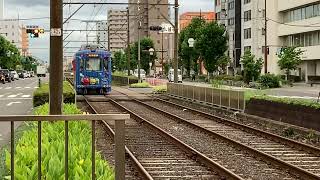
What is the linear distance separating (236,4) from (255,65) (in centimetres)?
3851

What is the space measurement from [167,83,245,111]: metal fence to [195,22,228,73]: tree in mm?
47778

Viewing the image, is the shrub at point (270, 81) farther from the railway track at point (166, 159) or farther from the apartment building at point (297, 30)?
the railway track at point (166, 159)

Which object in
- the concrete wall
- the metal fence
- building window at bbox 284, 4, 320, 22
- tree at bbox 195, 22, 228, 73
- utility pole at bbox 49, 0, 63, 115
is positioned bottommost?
the metal fence

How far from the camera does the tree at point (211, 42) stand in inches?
3597

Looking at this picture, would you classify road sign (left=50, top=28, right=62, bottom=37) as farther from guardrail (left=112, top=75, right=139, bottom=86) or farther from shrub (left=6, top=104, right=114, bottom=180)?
guardrail (left=112, top=75, right=139, bottom=86)

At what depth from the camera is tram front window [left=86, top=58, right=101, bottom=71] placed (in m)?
44.8

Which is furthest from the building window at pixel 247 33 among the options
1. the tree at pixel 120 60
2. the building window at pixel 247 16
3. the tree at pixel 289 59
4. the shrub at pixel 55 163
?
the shrub at pixel 55 163

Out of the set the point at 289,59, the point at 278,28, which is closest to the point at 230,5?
the point at 278,28

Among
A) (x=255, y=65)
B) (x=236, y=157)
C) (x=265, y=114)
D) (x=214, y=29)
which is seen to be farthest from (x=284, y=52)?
(x=236, y=157)

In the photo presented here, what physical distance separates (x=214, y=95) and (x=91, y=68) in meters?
15.4

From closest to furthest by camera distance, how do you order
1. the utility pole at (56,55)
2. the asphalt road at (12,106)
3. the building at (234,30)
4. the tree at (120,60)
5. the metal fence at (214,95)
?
the utility pole at (56,55)
the asphalt road at (12,106)
the metal fence at (214,95)
the building at (234,30)
the tree at (120,60)

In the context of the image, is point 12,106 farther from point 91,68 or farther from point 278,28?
point 278,28

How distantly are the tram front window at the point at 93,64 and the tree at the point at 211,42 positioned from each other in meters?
47.7

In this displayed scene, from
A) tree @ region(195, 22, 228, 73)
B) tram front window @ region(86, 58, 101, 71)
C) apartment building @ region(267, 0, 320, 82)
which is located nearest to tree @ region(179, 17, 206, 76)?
tree @ region(195, 22, 228, 73)
